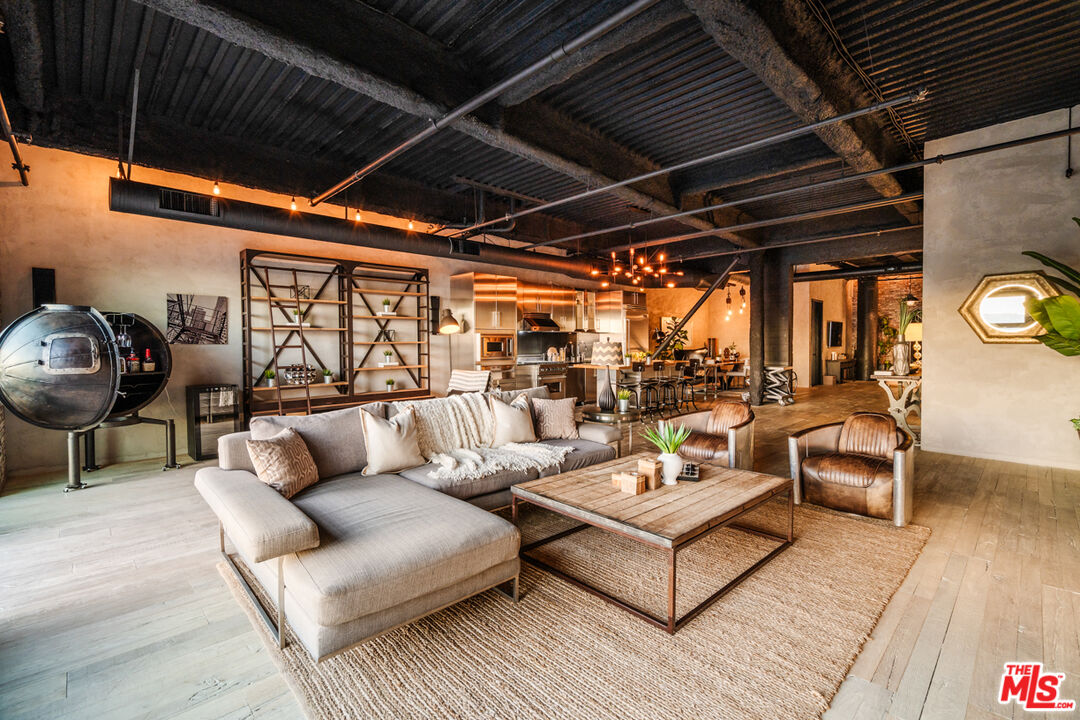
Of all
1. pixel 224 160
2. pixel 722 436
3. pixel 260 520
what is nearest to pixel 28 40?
pixel 224 160

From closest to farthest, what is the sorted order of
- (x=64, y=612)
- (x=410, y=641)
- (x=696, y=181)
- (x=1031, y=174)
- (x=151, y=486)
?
(x=410, y=641) < (x=64, y=612) < (x=151, y=486) < (x=1031, y=174) < (x=696, y=181)

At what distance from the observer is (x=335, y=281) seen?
7305 mm

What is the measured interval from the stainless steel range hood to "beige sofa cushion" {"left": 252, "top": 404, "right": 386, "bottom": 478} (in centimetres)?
644

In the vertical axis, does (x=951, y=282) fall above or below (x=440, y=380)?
above

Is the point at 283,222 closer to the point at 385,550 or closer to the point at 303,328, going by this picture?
the point at 303,328

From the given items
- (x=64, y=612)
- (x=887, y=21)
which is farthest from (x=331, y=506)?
(x=887, y=21)

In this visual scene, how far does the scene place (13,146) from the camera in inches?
150

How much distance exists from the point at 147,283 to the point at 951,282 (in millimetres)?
9951

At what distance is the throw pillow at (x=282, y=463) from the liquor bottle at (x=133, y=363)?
3.55 metres

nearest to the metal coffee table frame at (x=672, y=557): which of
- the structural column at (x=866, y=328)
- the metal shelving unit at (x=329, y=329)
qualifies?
the metal shelving unit at (x=329, y=329)

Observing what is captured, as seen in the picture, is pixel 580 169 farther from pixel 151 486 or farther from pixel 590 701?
pixel 151 486

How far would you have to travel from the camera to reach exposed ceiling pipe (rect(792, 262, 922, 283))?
37.2 ft

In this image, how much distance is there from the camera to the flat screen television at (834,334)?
48.9 ft

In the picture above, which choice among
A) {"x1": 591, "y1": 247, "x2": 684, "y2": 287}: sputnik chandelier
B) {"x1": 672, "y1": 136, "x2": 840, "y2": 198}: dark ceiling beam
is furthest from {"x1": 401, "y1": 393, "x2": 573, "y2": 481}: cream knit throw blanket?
{"x1": 591, "y1": 247, "x2": 684, "y2": 287}: sputnik chandelier
